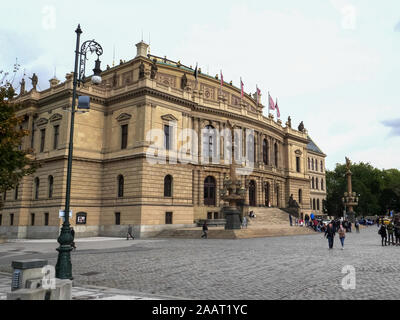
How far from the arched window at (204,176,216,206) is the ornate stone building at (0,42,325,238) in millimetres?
132

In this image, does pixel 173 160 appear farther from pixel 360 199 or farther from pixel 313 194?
pixel 360 199

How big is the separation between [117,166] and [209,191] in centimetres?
1304

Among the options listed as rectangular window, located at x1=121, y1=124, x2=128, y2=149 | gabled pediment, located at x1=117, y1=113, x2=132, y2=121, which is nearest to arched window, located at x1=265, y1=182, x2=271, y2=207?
rectangular window, located at x1=121, y1=124, x2=128, y2=149

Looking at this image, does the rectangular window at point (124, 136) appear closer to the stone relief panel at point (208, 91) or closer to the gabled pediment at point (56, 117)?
the gabled pediment at point (56, 117)

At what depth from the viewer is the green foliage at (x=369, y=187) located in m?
97.4

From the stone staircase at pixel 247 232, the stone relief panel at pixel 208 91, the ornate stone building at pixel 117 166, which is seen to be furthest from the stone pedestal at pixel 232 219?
the stone relief panel at pixel 208 91

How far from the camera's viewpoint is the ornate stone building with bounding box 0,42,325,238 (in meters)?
38.9

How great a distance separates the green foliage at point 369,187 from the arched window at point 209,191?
5698cm

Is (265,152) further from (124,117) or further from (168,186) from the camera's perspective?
(124,117)

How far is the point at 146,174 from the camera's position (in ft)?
125

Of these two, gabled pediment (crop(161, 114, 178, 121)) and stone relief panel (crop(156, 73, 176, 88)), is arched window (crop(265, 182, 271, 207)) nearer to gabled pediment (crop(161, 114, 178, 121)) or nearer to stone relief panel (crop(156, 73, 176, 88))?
stone relief panel (crop(156, 73, 176, 88))

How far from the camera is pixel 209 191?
47.9m
